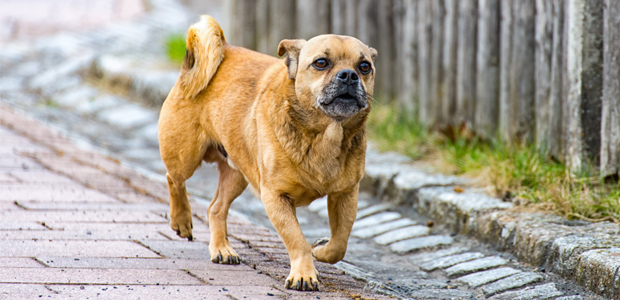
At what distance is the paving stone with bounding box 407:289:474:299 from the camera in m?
3.61

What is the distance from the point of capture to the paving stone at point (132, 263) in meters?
3.54

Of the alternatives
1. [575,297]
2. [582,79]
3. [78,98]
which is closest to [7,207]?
[575,297]

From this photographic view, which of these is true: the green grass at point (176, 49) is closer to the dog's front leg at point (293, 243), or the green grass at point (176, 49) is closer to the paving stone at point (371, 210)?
the paving stone at point (371, 210)

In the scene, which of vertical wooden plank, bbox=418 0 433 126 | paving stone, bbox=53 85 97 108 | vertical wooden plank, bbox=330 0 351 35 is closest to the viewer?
vertical wooden plank, bbox=418 0 433 126

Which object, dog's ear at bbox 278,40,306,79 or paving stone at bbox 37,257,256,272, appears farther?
dog's ear at bbox 278,40,306,79

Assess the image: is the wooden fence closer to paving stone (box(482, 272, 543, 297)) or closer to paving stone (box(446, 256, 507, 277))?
paving stone (box(446, 256, 507, 277))

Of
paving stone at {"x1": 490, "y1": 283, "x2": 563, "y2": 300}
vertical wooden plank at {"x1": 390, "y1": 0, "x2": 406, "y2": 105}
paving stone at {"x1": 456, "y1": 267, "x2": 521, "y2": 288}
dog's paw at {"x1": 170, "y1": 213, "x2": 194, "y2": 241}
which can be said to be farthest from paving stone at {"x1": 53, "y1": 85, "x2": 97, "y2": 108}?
paving stone at {"x1": 490, "y1": 283, "x2": 563, "y2": 300}

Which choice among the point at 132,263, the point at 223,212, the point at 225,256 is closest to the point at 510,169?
the point at 223,212

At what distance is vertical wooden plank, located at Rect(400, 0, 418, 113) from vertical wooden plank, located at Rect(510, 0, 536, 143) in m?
1.32

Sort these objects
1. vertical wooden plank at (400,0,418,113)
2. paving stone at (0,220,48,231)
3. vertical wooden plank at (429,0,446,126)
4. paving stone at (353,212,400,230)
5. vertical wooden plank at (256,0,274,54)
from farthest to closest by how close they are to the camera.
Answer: vertical wooden plank at (256,0,274,54), vertical wooden plank at (400,0,418,113), vertical wooden plank at (429,0,446,126), paving stone at (353,212,400,230), paving stone at (0,220,48,231)

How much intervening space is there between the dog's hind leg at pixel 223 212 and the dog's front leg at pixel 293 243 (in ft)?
1.54

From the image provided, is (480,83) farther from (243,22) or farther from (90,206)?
(243,22)

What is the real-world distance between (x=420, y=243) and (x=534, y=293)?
1179 mm

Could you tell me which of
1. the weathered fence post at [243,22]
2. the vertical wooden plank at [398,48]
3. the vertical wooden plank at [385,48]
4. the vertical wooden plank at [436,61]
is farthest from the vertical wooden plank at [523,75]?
the weathered fence post at [243,22]
